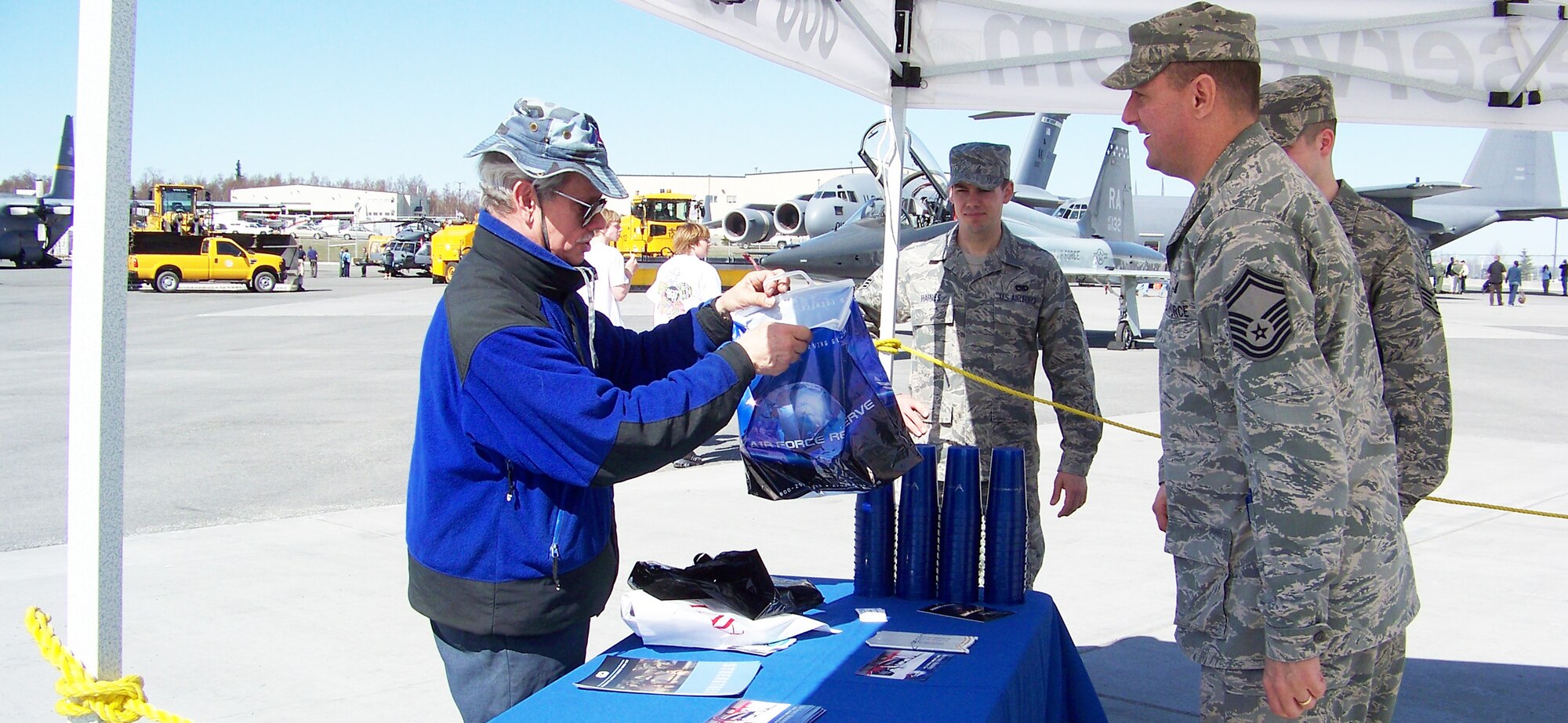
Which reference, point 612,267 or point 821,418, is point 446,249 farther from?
point 821,418

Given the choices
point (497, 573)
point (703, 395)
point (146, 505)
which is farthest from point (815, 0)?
point (146, 505)

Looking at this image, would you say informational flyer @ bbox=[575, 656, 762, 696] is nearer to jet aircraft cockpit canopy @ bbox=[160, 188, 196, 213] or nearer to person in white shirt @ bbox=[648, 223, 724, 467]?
person in white shirt @ bbox=[648, 223, 724, 467]

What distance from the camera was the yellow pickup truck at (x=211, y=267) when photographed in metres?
29.0

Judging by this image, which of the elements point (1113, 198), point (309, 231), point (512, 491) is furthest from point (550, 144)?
point (309, 231)

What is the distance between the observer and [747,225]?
25.5 meters

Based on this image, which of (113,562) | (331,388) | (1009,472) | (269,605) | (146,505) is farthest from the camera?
(331,388)

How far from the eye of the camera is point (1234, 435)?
189cm

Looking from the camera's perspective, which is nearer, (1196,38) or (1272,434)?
(1272,434)

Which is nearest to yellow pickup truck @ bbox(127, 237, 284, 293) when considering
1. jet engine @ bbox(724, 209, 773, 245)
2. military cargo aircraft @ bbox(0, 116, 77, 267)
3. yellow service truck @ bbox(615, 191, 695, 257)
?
yellow service truck @ bbox(615, 191, 695, 257)

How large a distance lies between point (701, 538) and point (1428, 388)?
151 inches

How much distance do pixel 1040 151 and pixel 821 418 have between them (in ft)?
95.6

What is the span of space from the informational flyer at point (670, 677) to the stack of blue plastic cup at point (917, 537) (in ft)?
2.12

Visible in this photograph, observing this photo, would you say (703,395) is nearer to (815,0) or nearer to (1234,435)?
(1234,435)

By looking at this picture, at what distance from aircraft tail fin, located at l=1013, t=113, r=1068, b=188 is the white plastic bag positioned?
1126 inches
